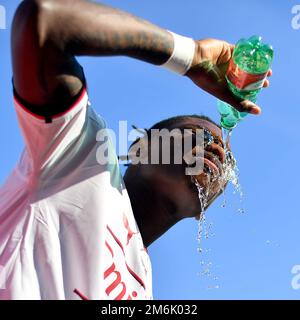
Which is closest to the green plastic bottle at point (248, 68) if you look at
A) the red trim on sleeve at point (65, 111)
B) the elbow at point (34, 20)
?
the red trim on sleeve at point (65, 111)

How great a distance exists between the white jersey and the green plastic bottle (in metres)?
0.79

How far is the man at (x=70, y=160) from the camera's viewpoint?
2.53m

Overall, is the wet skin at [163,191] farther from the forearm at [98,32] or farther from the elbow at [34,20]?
the elbow at [34,20]

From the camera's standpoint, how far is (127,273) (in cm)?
322

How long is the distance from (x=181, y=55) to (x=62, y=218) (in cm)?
103

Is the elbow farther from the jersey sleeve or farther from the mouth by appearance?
the mouth

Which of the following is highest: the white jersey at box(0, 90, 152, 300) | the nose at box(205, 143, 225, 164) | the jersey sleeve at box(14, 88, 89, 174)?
the nose at box(205, 143, 225, 164)

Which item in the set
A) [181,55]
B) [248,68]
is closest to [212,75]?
[181,55]

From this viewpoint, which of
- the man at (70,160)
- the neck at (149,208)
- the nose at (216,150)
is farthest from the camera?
the nose at (216,150)

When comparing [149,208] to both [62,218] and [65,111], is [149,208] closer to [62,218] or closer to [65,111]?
[62,218]

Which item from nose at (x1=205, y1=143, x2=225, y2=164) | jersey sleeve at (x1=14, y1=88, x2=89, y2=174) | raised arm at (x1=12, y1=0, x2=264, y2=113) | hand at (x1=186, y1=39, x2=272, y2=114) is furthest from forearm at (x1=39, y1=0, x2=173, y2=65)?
nose at (x1=205, y1=143, x2=225, y2=164)

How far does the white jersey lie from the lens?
9.23ft

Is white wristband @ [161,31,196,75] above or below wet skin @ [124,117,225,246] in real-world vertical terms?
above
